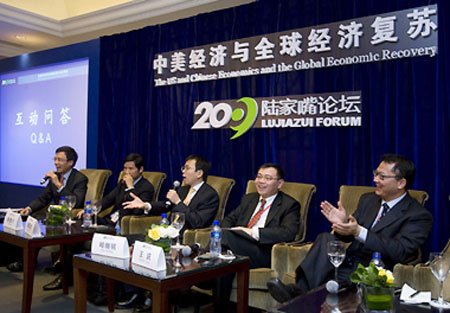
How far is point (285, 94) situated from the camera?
395cm

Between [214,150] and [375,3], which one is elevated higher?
[375,3]

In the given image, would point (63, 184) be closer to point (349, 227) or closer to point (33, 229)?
point (33, 229)

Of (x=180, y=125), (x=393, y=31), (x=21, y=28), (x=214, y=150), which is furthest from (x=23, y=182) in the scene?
(x=393, y=31)

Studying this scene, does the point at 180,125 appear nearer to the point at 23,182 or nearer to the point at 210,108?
the point at 210,108

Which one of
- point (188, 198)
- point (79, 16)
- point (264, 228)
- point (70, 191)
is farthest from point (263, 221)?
point (79, 16)

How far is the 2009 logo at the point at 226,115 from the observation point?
4.17 metres

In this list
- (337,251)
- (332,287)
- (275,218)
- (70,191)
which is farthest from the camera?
(70,191)

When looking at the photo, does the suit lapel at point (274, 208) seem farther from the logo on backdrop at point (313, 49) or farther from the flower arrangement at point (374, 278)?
the flower arrangement at point (374, 278)

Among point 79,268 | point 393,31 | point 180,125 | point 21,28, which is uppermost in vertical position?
point 21,28

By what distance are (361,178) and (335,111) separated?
58cm

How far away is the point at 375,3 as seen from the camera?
11.3 feet

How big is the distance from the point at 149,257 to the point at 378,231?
137 cm

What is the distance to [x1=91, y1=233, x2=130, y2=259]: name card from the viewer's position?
2.42 meters

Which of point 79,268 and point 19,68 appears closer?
point 79,268
